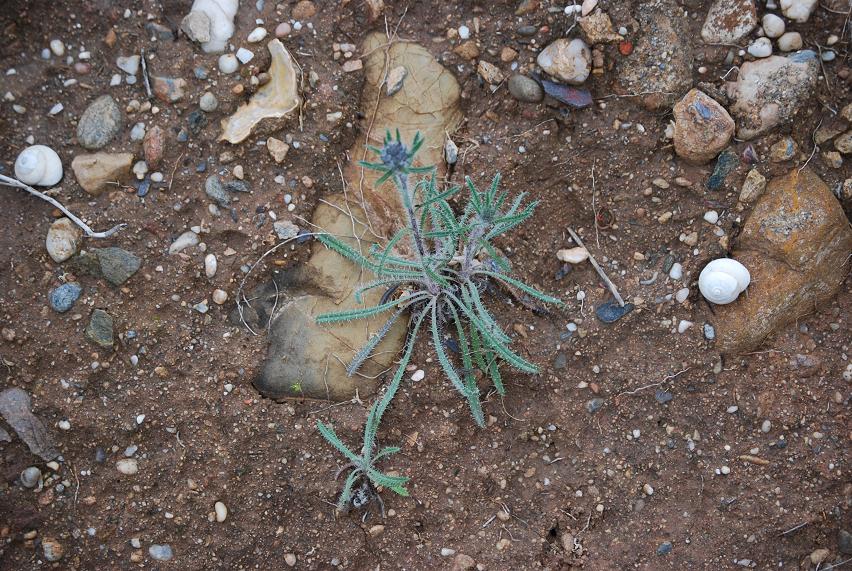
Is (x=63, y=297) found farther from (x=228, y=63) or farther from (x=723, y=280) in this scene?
(x=723, y=280)

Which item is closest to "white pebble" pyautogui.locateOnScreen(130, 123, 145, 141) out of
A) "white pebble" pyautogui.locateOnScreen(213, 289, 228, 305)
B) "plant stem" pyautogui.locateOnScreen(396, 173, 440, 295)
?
"white pebble" pyautogui.locateOnScreen(213, 289, 228, 305)

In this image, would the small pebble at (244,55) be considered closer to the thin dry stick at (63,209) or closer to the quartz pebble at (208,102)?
the quartz pebble at (208,102)

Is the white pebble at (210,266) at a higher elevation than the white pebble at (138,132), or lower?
lower

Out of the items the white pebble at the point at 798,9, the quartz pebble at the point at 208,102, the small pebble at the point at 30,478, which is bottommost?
the small pebble at the point at 30,478

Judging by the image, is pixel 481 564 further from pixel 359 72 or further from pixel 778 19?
pixel 778 19

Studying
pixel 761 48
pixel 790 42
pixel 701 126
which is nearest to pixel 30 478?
pixel 701 126

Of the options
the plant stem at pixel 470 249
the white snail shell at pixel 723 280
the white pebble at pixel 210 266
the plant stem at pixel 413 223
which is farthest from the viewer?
the white pebble at pixel 210 266

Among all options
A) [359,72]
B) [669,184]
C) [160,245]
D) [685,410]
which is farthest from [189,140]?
[685,410]

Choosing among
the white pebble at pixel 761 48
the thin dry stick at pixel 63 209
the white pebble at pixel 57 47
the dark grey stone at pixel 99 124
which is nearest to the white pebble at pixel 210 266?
the thin dry stick at pixel 63 209
